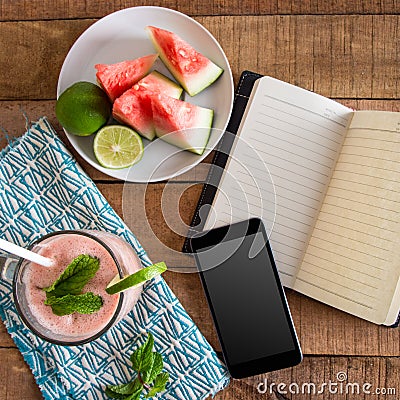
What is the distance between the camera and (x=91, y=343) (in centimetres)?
125

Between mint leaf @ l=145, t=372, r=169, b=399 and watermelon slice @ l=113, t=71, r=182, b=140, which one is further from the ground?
watermelon slice @ l=113, t=71, r=182, b=140

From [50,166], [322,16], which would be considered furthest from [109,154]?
[322,16]

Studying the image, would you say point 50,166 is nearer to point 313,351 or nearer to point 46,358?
point 46,358

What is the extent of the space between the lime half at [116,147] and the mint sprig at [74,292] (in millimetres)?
248

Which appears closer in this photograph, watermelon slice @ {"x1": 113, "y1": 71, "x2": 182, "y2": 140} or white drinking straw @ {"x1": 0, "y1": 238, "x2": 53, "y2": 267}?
white drinking straw @ {"x1": 0, "y1": 238, "x2": 53, "y2": 267}

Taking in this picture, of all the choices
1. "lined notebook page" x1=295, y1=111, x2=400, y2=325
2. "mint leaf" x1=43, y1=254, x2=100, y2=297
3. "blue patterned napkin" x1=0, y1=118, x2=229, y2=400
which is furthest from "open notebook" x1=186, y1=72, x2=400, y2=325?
"mint leaf" x1=43, y1=254, x2=100, y2=297

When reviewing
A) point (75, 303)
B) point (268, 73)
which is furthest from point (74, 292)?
point (268, 73)

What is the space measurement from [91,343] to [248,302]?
328 millimetres

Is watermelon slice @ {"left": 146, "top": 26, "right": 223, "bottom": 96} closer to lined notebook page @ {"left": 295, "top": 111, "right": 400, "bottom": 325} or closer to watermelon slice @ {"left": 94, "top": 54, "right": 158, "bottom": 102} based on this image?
watermelon slice @ {"left": 94, "top": 54, "right": 158, "bottom": 102}

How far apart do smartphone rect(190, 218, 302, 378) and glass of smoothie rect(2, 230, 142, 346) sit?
24 cm


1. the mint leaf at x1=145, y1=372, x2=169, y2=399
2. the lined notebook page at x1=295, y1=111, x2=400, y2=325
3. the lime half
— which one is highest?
the lime half

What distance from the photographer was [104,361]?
1.26 meters

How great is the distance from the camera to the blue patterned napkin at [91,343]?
4.09 feet

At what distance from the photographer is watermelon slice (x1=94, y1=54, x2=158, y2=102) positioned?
124 cm
